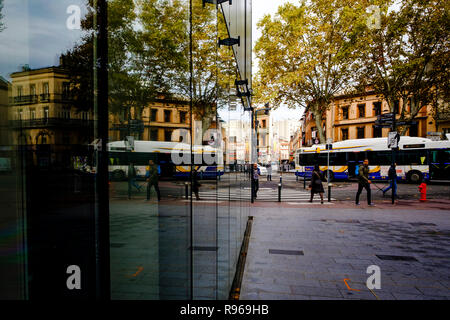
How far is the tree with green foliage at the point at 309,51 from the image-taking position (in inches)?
881

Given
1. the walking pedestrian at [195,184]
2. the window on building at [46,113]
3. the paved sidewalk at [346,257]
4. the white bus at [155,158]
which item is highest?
the window on building at [46,113]

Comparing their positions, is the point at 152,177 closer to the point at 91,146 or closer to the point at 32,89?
the point at 91,146

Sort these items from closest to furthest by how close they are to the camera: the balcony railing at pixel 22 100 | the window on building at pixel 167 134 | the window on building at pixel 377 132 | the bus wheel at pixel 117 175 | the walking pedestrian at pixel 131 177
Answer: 1. the balcony railing at pixel 22 100
2. the bus wheel at pixel 117 175
3. the walking pedestrian at pixel 131 177
4. the window on building at pixel 167 134
5. the window on building at pixel 377 132

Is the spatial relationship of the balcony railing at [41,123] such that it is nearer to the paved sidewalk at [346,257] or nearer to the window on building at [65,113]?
the window on building at [65,113]

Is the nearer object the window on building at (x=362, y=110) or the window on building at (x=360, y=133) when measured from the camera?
the window on building at (x=362, y=110)

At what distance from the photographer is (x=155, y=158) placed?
1130 millimetres

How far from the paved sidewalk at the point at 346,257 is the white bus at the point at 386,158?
12.8m

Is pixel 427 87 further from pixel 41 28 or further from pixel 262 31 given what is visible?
pixel 41 28

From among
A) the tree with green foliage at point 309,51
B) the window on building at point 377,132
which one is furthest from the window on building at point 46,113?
the window on building at point 377,132

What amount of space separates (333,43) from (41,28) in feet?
87.6

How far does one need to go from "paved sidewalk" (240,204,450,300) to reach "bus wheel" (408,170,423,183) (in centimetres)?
1542

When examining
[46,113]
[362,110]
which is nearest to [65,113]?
[46,113]

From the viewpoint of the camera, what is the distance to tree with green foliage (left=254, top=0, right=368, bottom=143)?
22.4 meters
